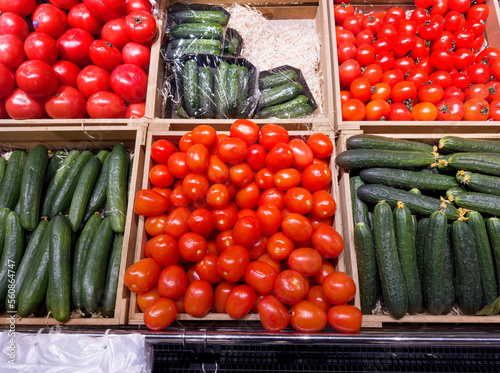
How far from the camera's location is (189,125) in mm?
2076

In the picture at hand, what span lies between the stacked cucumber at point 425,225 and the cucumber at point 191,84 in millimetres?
1258

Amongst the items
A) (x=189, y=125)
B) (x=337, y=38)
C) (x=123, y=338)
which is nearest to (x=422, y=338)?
(x=123, y=338)

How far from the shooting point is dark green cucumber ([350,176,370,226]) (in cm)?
187

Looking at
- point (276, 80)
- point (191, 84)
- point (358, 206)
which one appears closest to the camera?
point (358, 206)

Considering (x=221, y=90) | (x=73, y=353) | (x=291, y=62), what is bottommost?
(x=73, y=353)

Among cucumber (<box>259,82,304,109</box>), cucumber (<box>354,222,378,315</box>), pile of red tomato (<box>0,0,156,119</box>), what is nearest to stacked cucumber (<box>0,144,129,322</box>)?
pile of red tomato (<box>0,0,156,119</box>)

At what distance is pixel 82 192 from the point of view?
6.30 ft

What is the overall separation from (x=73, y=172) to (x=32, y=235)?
0.52m

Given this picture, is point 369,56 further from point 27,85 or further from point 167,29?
point 27,85

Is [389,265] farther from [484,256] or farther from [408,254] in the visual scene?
[484,256]

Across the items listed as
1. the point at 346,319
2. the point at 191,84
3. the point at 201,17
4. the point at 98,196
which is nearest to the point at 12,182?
the point at 98,196

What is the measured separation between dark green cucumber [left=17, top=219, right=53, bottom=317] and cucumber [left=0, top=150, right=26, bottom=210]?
46 cm

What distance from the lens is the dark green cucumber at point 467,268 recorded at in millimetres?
1664

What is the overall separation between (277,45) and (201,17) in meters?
0.81
